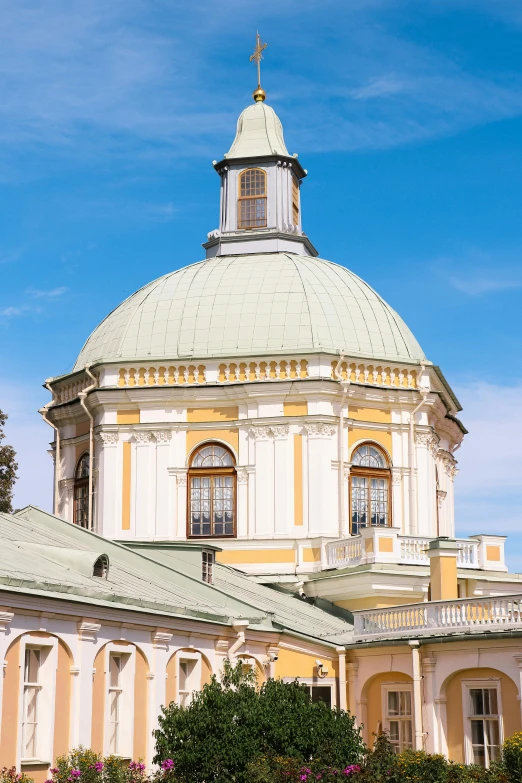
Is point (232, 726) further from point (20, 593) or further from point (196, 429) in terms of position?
point (196, 429)

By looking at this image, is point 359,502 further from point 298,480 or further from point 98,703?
point 98,703

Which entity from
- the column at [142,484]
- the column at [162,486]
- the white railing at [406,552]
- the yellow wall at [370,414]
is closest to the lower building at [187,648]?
the white railing at [406,552]

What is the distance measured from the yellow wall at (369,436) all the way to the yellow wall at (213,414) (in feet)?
10.5

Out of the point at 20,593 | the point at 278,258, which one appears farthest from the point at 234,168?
the point at 20,593

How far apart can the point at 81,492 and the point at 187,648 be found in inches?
567

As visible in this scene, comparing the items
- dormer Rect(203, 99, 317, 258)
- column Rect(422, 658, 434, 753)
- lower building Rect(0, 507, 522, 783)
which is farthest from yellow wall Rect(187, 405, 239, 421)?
column Rect(422, 658, 434, 753)

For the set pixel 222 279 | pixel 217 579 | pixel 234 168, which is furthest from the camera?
pixel 234 168

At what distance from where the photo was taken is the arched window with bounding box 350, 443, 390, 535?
37562 mm

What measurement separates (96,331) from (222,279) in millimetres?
4204

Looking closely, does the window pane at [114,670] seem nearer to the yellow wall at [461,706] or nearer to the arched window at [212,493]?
the yellow wall at [461,706]

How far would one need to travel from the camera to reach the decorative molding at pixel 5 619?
20875mm

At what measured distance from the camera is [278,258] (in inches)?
1622

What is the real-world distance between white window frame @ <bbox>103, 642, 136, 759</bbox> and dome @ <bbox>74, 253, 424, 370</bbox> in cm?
1483

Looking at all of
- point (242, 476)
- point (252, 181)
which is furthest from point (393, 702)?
point (252, 181)
